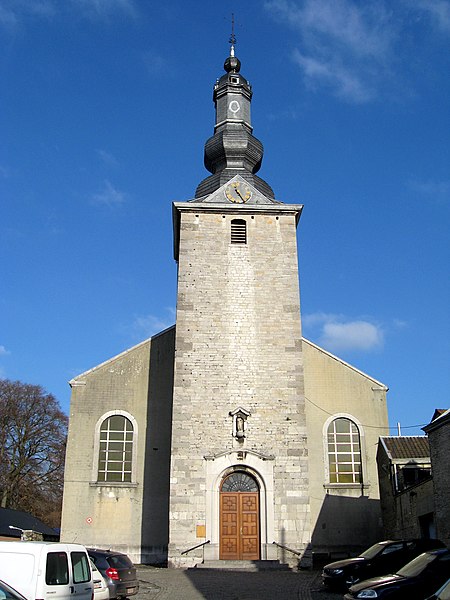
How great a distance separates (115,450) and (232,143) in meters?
12.6

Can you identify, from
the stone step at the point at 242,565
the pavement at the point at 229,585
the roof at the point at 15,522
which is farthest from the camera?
the roof at the point at 15,522

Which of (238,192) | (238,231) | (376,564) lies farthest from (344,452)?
(238,192)

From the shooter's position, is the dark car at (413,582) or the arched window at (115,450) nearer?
the dark car at (413,582)

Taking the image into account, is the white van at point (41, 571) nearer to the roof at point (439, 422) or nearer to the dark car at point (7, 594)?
the dark car at point (7, 594)

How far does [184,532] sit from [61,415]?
2131cm

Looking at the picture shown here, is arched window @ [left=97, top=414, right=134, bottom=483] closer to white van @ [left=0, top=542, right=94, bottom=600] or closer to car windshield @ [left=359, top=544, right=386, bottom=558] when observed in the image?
car windshield @ [left=359, top=544, right=386, bottom=558]

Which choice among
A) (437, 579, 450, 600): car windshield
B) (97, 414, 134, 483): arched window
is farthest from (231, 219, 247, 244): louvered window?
(437, 579, 450, 600): car windshield

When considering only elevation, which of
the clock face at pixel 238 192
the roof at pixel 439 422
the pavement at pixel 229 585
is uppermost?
the clock face at pixel 238 192

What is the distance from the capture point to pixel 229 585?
51.2 ft

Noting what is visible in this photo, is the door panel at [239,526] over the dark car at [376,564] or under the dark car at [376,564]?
over

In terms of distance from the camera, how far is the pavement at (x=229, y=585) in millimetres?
13858

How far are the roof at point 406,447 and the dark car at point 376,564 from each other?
7.08 meters

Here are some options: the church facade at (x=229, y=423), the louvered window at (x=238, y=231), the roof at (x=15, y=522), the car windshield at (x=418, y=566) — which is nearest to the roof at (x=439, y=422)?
the car windshield at (x=418, y=566)

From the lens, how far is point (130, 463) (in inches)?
915
